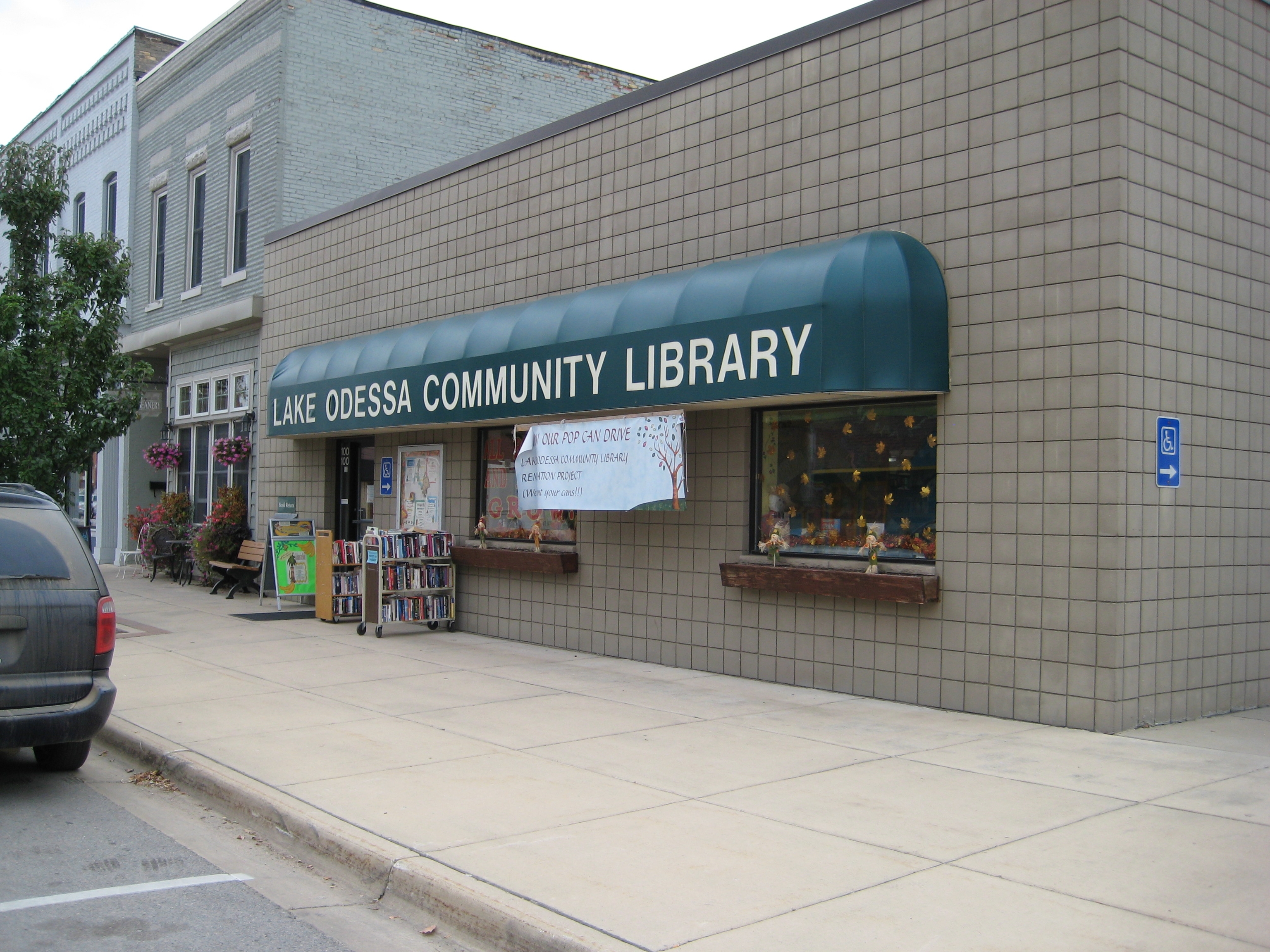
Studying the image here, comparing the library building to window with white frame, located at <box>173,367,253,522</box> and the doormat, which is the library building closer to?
the doormat

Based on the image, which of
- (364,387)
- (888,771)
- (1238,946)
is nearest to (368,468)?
(364,387)

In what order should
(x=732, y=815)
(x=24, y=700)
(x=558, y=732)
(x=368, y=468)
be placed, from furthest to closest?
Answer: (x=368, y=468), (x=558, y=732), (x=24, y=700), (x=732, y=815)

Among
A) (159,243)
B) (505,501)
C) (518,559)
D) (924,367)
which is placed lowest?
(518,559)

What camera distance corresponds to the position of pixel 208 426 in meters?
20.5

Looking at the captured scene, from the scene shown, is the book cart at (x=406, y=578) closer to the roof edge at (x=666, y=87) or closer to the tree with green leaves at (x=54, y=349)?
the tree with green leaves at (x=54, y=349)

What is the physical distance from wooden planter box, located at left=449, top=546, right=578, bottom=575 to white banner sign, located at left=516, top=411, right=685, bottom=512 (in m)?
0.63

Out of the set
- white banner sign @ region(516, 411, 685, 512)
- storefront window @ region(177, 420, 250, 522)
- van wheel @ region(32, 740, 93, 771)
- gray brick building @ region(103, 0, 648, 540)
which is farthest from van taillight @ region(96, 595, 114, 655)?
storefront window @ region(177, 420, 250, 522)

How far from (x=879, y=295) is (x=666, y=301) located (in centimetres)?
232

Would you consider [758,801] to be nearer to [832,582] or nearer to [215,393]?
[832,582]

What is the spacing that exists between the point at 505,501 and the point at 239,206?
995cm

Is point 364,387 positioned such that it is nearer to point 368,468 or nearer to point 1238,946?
point 368,468

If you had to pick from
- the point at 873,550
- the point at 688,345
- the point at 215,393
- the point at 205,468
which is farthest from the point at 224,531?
the point at 873,550

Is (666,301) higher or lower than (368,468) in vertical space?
higher

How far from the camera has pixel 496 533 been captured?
44.1ft
